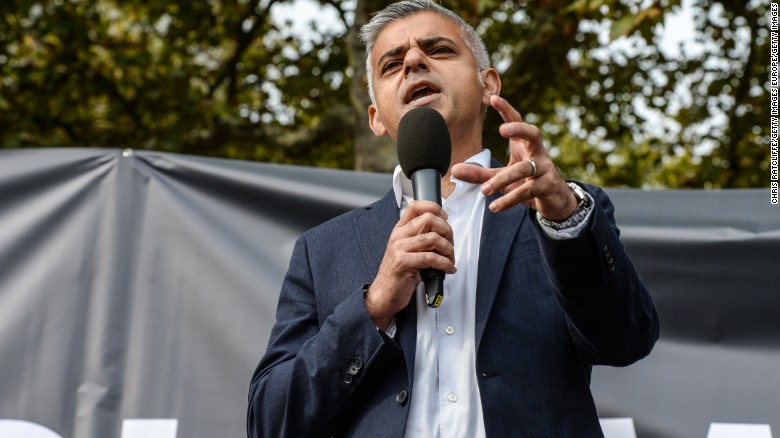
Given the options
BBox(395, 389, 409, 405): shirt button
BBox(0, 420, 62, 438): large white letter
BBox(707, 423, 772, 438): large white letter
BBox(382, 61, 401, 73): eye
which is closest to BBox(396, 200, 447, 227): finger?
BBox(395, 389, 409, 405): shirt button

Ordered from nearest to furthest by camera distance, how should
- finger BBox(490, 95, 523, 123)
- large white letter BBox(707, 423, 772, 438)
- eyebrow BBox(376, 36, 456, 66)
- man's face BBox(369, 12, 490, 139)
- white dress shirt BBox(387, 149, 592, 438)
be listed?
finger BBox(490, 95, 523, 123)
white dress shirt BBox(387, 149, 592, 438)
man's face BBox(369, 12, 490, 139)
eyebrow BBox(376, 36, 456, 66)
large white letter BBox(707, 423, 772, 438)

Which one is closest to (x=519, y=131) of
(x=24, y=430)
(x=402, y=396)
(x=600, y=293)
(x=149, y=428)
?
(x=600, y=293)

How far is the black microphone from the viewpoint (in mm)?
Result: 1903

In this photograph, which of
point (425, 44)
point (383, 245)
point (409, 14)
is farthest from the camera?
point (409, 14)

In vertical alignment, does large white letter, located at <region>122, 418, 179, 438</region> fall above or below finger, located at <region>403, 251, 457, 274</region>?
below

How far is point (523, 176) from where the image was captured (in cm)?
173

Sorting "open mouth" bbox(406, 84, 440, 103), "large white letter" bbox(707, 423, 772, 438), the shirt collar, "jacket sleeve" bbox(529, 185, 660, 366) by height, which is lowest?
"large white letter" bbox(707, 423, 772, 438)

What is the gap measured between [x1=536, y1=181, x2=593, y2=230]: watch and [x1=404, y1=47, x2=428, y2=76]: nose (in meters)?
0.69

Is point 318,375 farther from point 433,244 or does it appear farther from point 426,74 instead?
point 426,74

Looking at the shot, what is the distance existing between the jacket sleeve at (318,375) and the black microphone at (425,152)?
169 mm

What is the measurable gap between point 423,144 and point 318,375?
0.56 meters

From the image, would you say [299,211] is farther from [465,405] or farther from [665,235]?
[465,405]

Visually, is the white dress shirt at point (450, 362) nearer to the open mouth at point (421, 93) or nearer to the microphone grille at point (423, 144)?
the microphone grille at point (423, 144)

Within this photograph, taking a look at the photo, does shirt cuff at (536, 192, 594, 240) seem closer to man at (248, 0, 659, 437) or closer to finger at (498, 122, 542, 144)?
man at (248, 0, 659, 437)
